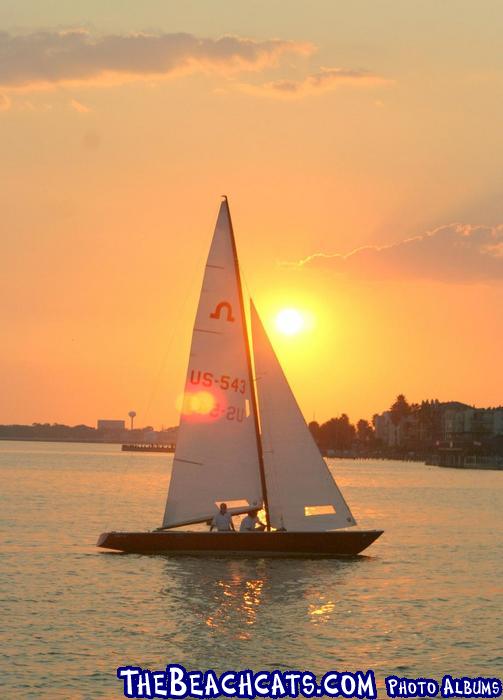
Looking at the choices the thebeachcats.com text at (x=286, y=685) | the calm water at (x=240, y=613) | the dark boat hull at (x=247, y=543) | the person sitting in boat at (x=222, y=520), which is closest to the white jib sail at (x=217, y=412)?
the person sitting in boat at (x=222, y=520)

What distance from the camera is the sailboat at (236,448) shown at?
49.0 metres

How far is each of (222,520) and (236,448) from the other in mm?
2954

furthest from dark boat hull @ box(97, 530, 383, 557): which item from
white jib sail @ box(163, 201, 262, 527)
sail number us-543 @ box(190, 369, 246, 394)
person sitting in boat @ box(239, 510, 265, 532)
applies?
sail number us-543 @ box(190, 369, 246, 394)

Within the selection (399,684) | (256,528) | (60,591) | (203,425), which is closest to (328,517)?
(256,528)

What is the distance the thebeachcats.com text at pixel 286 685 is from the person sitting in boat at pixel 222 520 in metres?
17.0

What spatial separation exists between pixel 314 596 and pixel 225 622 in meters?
5.86

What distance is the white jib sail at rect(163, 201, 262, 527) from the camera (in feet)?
162

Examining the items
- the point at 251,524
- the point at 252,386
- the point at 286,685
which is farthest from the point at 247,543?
the point at 286,685

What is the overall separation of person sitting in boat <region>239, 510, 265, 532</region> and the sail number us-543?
491 centimetres

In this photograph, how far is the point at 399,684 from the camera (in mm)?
30531

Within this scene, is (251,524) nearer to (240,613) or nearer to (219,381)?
(219,381)

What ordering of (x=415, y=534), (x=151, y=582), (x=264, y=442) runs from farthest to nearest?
(x=415, y=534) → (x=264, y=442) → (x=151, y=582)

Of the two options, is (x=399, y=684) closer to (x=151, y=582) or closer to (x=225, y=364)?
(x=151, y=582)

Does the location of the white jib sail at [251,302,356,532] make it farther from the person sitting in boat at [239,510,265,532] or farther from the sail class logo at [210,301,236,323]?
the sail class logo at [210,301,236,323]
